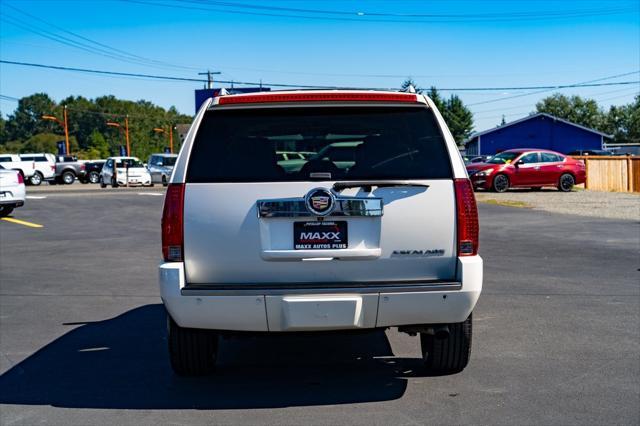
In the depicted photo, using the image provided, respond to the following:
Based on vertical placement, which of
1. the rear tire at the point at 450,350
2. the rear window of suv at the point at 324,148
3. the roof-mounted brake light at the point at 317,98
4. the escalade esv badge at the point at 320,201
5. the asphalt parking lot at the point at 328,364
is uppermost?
the roof-mounted brake light at the point at 317,98

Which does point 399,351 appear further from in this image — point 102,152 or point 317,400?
point 102,152

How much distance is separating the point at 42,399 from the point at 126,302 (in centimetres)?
351

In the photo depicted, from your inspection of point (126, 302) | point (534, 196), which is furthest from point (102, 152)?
point (126, 302)

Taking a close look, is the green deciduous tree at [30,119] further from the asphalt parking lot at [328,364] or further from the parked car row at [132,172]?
the asphalt parking lot at [328,364]

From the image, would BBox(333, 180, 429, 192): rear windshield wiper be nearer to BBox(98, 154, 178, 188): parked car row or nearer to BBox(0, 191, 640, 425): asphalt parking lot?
BBox(0, 191, 640, 425): asphalt parking lot

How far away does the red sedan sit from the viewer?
96.8 ft

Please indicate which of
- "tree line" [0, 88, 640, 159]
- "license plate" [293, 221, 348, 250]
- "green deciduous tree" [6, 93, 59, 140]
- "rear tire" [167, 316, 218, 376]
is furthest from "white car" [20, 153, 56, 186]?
"green deciduous tree" [6, 93, 59, 140]

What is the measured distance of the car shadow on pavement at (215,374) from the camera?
16.4ft

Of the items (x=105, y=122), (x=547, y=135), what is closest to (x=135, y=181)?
(x=547, y=135)

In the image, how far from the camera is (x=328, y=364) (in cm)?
585

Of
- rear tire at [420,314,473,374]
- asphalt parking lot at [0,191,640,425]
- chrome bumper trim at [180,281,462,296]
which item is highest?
chrome bumper trim at [180,281,462,296]

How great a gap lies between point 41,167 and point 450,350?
47.9 meters

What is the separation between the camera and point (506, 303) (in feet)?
26.7

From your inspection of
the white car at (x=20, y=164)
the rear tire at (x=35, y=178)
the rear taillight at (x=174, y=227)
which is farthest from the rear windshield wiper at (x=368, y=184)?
the rear tire at (x=35, y=178)
